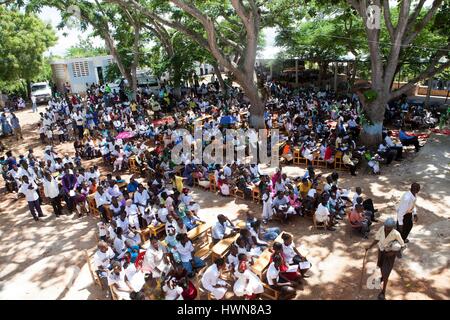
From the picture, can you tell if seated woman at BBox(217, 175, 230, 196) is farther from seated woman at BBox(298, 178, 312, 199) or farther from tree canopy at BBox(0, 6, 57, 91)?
tree canopy at BBox(0, 6, 57, 91)

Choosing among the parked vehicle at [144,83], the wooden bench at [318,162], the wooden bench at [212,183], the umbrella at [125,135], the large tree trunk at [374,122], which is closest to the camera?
the wooden bench at [212,183]

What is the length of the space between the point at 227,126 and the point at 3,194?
8.35 metres

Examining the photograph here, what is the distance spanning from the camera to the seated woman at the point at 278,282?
18.8ft

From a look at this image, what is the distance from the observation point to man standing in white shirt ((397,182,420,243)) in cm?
630

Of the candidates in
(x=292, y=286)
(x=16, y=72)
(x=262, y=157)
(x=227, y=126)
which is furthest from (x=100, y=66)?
(x=292, y=286)

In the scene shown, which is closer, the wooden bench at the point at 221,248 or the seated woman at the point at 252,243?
the seated woman at the point at 252,243

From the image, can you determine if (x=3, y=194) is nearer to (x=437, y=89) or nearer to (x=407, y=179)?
(x=407, y=179)

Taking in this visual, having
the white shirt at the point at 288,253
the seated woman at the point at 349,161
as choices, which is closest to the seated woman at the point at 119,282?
the white shirt at the point at 288,253

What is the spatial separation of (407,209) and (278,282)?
8.87 feet

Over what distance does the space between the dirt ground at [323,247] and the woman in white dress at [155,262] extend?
104 centimetres

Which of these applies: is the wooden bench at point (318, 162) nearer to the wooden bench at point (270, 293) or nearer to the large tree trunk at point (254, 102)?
the large tree trunk at point (254, 102)

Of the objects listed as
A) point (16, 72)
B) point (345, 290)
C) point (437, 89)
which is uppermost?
point (16, 72)

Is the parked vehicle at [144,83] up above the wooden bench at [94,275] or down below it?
above

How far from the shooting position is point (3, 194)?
1136 centimetres
